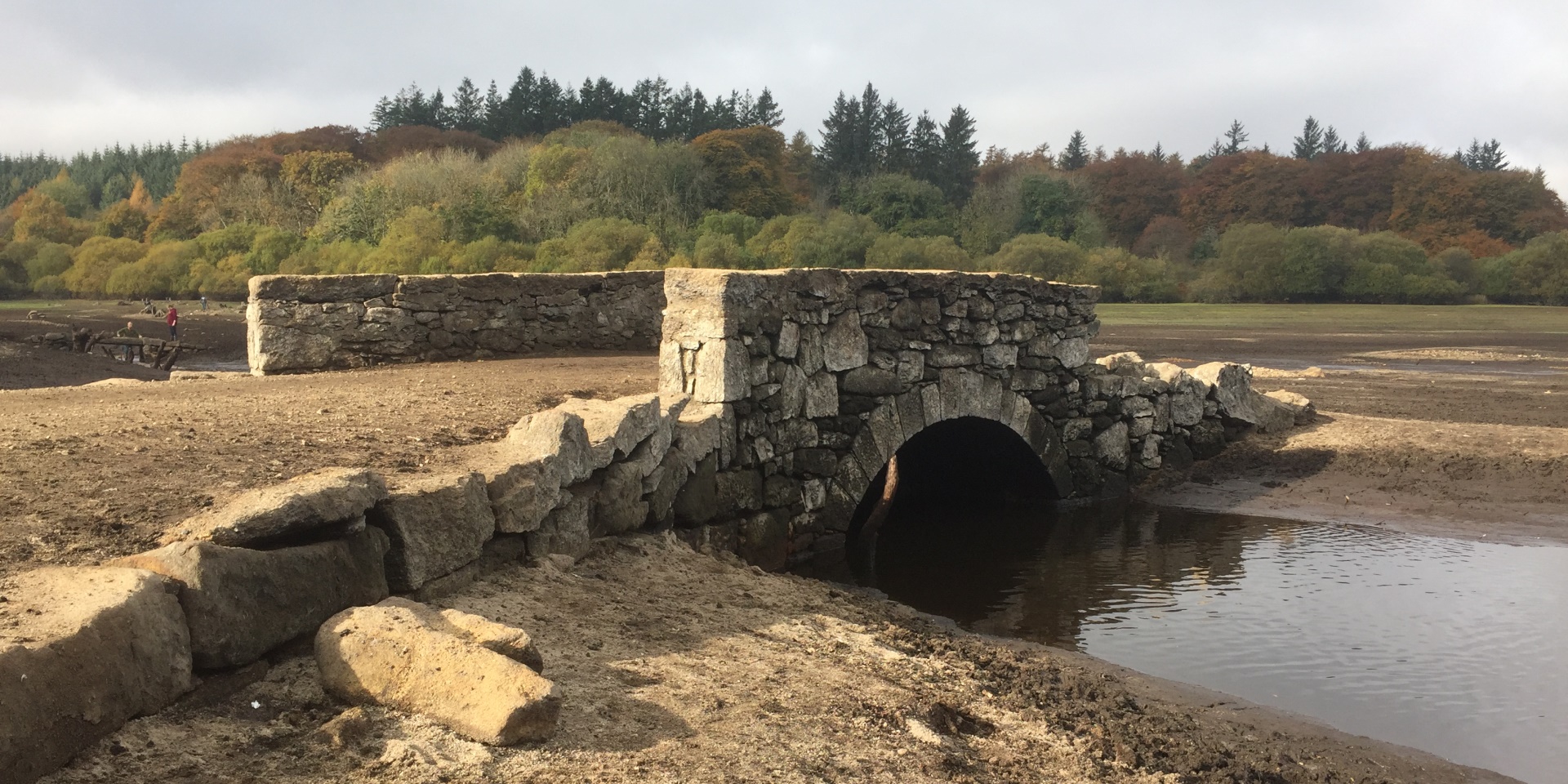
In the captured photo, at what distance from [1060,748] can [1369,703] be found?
9.72 ft

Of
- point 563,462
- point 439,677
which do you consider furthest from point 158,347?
point 439,677

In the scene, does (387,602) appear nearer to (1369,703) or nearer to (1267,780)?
(1267,780)

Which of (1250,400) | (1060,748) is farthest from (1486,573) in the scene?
(1060,748)

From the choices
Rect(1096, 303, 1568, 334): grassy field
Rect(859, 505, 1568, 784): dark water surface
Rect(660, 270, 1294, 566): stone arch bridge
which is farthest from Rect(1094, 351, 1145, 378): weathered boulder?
Rect(1096, 303, 1568, 334): grassy field

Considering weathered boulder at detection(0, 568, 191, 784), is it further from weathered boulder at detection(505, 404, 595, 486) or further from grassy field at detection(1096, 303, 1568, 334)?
grassy field at detection(1096, 303, 1568, 334)

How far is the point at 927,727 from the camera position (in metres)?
5.61

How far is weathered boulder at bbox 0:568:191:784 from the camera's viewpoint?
141 inches

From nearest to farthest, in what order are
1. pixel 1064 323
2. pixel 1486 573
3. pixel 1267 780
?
pixel 1267 780
pixel 1486 573
pixel 1064 323

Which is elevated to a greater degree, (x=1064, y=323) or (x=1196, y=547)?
(x=1064, y=323)

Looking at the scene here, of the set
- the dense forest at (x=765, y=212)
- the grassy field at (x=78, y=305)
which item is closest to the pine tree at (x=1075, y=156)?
the dense forest at (x=765, y=212)

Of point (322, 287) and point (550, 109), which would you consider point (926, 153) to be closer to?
point (550, 109)

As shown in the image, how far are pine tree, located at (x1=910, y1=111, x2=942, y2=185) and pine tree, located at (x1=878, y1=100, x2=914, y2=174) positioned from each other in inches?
12.7

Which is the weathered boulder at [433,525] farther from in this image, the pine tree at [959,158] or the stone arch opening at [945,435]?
the pine tree at [959,158]

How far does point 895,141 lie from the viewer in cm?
7219
